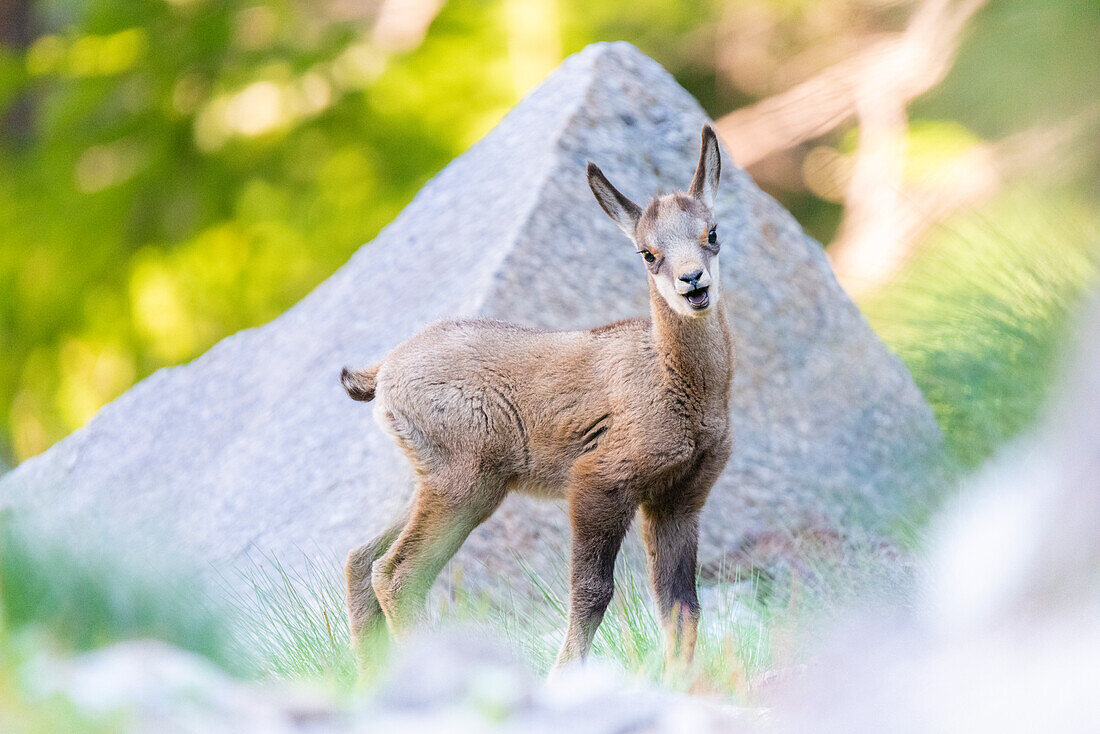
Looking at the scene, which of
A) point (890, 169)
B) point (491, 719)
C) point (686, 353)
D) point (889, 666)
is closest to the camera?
point (491, 719)

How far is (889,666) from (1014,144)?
4.46 meters

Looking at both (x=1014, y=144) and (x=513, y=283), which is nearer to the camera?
(x=513, y=283)

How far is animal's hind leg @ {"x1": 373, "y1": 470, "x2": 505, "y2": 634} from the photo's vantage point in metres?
4.32

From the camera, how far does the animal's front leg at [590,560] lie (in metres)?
4.18

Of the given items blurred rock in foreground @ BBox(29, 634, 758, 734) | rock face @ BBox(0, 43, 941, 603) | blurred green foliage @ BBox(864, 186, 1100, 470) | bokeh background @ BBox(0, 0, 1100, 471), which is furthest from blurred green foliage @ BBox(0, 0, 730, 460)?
blurred rock in foreground @ BBox(29, 634, 758, 734)

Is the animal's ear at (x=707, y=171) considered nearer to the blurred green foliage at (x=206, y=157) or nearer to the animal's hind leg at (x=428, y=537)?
the animal's hind leg at (x=428, y=537)

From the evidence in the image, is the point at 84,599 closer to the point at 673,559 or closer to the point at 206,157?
the point at 673,559

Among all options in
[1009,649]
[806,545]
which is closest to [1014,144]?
[806,545]

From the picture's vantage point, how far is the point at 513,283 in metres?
6.01

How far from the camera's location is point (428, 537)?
4.35m

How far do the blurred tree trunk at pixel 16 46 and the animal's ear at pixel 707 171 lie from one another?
1227 centimetres

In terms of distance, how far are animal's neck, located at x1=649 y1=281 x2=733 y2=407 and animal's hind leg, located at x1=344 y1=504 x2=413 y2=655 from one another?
122 centimetres

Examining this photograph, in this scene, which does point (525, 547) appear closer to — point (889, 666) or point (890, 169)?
point (889, 666)

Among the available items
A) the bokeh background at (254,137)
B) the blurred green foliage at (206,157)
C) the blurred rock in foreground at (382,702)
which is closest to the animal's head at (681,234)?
the blurred rock in foreground at (382,702)
